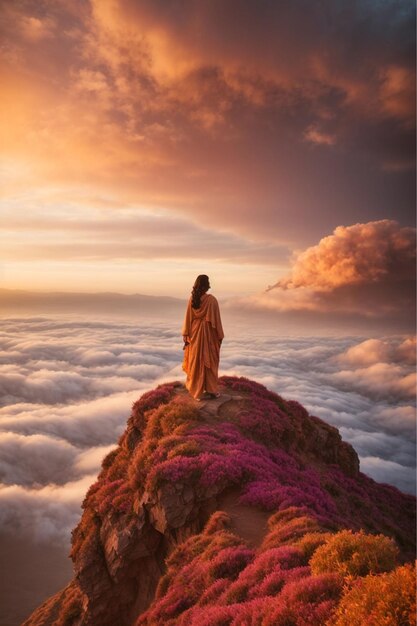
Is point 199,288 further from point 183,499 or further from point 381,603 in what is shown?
point 381,603

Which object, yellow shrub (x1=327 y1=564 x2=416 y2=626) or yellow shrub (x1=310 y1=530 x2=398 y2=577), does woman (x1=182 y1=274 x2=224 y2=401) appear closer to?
yellow shrub (x1=310 y1=530 x2=398 y2=577)

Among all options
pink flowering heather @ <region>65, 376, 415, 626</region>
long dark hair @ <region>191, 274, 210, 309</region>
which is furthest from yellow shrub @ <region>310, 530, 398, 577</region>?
long dark hair @ <region>191, 274, 210, 309</region>

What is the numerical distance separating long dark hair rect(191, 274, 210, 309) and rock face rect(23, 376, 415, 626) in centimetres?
489

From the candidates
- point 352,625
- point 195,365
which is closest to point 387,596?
point 352,625

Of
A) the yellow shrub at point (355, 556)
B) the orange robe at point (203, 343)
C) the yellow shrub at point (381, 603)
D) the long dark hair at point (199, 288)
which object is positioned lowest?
the yellow shrub at point (355, 556)

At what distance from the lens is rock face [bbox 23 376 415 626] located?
11141 millimetres

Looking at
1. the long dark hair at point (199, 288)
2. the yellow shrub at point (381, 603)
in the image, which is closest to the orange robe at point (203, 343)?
the long dark hair at point (199, 288)

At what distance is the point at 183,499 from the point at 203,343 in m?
7.61

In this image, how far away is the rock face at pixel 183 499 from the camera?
11.1 m

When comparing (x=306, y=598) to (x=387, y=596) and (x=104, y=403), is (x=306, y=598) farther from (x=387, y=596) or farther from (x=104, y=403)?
(x=104, y=403)

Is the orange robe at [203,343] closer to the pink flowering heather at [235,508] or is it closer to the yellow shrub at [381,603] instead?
the pink flowering heather at [235,508]

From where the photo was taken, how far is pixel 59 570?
134 m

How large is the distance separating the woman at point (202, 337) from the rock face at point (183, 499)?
3.41 feet

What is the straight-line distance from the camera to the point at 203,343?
703 inches
